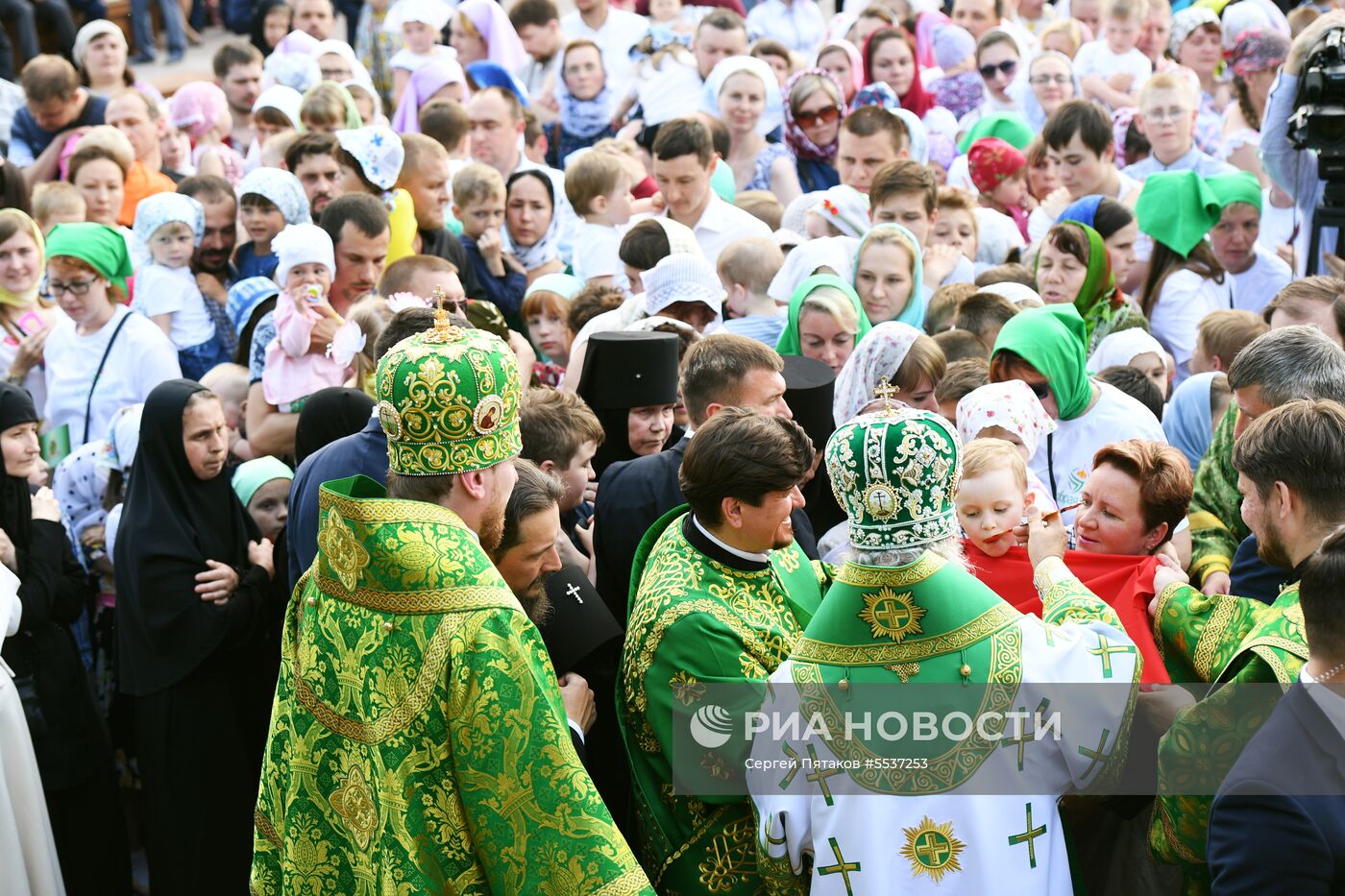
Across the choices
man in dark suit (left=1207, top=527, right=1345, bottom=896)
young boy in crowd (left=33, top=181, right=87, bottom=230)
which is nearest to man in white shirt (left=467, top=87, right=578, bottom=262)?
young boy in crowd (left=33, top=181, right=87, bottom=230)

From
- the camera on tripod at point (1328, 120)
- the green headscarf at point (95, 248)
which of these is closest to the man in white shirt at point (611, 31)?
the green headscarf at point (95, 248)

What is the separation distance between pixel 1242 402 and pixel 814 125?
18.5 feet

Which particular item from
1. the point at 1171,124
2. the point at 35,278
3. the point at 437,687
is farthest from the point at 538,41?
the point at 437,687

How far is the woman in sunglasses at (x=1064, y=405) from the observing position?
506 centimetres

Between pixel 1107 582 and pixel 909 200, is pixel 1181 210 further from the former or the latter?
pixel 1107 582

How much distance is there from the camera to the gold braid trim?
10.0ft

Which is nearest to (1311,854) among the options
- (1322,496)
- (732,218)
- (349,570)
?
(1322,496)

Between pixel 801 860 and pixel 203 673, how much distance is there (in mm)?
2605

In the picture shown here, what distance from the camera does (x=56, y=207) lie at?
792cm

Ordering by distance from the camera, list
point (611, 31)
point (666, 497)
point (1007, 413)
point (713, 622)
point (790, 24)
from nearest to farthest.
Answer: point (713, 622), point (666, 497), point (1007, 413), point (611, 31), point (790, 24)

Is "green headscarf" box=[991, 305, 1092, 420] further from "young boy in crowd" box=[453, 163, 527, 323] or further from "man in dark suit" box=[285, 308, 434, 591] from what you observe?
"young boy in crowd" box=[453, 163, 527, 323]

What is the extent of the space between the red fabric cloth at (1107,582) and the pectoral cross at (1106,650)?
539mm

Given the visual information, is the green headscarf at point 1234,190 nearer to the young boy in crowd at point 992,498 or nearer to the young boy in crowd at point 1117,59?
the young boy in crowd at point 992,498

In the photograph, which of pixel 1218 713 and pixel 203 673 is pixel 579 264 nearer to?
pixel 203 673
